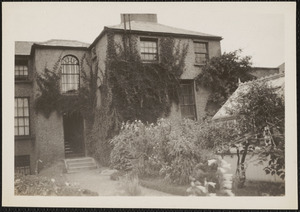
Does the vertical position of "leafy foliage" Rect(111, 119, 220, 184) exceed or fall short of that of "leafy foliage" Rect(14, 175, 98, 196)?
it exceeds it

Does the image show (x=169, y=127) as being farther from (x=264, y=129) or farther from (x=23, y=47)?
(x=23, y=47)

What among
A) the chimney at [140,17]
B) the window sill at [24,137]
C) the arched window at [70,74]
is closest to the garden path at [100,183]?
the window sill at [24,137]

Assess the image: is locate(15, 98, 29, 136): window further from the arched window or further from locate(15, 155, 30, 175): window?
the arched window

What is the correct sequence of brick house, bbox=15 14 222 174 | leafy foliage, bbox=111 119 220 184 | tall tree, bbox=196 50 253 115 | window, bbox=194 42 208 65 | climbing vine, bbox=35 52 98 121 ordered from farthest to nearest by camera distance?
1. window, bbox=194 42 208 65
2. climbing vine, bbox=35 52 98 121
3. tall tree, bbox=196 50 253 115
4. brick house, bbox=15 14 222 174
5. leafy foliage, bbox=111 119 220 184

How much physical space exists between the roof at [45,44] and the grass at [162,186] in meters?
2.47

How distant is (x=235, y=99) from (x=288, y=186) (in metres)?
1.47

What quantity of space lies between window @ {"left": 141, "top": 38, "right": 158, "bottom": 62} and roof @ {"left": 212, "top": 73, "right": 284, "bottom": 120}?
149 cm

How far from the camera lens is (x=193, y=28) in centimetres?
491

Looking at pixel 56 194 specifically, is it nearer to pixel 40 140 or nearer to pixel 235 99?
pixel 40 140

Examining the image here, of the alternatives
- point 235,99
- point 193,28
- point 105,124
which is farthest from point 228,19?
point 105,124

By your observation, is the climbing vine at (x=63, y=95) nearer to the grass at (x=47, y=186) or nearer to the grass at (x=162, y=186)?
the grass at (x=47, y=186)

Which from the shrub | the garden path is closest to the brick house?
the garden path

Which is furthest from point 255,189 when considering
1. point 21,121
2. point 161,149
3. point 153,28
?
point 21,121

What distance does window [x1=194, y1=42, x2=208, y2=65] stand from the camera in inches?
213
